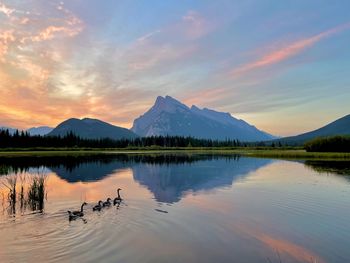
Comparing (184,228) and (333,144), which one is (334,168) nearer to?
(184,228)

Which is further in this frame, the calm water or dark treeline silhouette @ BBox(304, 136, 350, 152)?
dark treeline silhouette @ BBox(304, 136, 350, 152)

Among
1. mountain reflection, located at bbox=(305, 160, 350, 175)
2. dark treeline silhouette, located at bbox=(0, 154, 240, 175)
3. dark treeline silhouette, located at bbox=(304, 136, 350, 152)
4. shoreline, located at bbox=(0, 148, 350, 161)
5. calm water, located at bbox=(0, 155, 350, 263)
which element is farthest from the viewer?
dark treeline silhouette, located at bbox=(304, 136, 350, 152)

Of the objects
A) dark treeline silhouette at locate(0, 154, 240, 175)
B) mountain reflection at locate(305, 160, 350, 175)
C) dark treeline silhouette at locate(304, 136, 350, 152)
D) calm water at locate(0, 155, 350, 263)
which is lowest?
calm water at locate(0, 155, 350, 263)

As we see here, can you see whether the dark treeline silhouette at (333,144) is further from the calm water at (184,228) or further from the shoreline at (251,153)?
the calm water at (184,228)

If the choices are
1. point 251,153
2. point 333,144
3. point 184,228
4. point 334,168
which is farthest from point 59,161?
point 333,144

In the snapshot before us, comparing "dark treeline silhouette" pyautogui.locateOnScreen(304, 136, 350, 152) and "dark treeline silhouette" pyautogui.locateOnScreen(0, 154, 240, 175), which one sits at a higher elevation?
"dark treeline silhouette" pyautogui.locateOnScreen(304, 136, 350, 152)

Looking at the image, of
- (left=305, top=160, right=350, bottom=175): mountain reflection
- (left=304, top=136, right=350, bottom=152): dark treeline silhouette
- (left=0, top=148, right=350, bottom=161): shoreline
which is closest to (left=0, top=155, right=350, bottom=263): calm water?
(left=305, top=160, right=350, bottom=175): mountain reflection

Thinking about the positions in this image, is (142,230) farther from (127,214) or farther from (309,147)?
(309,147)

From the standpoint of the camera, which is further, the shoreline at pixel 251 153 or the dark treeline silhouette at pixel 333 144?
the dark treeline silhouette at pixel 333 144

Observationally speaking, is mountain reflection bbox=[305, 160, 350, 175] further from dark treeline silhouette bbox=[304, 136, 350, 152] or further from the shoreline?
dark treeline silhouette bbox=[304, 136, 350, 152]

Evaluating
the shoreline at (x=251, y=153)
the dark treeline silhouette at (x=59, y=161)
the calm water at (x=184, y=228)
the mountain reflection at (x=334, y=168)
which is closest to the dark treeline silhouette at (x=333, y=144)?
the shoreline at (x=251, y=153)

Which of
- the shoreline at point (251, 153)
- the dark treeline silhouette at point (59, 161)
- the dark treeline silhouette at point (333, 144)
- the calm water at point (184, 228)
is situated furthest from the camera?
the dark treeline silhouette at point (333, 144)

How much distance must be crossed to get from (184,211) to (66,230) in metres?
8.24

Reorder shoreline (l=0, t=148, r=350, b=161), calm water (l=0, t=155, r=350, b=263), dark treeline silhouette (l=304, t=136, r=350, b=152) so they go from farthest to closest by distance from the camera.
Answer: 1. dark treeline silhouette (l=304, t=136, r=350, b=152)
2. shoreline (l=0, t=148, r=350, b=161)
3. calm water (l=0, t=155, r=350, b=263)
